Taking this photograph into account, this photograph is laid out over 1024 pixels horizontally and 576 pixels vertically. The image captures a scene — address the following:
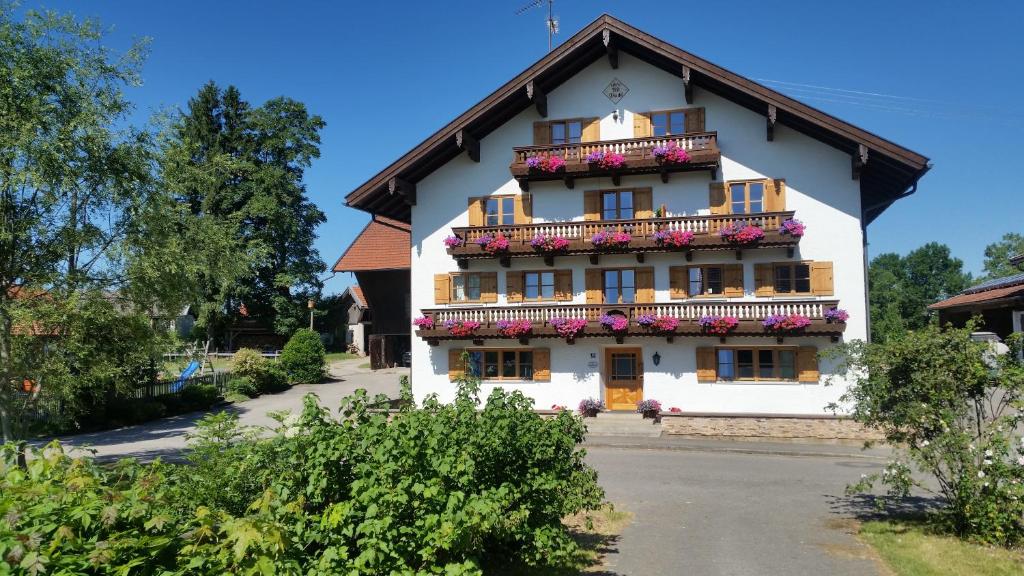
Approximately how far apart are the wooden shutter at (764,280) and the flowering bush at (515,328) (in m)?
7.87

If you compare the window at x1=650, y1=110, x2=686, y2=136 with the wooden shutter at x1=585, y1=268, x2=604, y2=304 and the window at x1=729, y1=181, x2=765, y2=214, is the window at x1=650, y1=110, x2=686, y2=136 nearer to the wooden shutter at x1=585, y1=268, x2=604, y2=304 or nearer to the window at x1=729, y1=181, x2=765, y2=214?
the window at x1=729, y1=181, x2=765, y2=214

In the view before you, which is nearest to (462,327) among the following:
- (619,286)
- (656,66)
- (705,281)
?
(619,286)

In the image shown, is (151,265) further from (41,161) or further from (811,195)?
(811,195)

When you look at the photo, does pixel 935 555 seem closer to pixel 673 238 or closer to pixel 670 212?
pixel 673 238

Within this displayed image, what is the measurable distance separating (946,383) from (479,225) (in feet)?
56.5

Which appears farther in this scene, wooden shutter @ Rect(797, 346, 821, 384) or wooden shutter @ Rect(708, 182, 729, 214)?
wooden shutter @ Rect(708, 182, 729, 214)

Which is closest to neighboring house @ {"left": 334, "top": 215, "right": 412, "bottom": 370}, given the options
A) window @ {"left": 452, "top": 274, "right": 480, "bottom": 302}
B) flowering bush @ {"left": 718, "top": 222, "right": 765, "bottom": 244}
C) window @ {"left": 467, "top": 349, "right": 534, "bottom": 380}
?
window @ {"left": 452, "top": 274, "right": 480, "bottom": 302}

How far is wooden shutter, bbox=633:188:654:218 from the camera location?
23188 millimetres

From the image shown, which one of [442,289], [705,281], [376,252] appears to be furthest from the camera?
[376,252]

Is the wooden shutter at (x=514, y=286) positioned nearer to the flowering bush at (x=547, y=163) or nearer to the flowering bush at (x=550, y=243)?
the flowering bush at (x=550, y=243)

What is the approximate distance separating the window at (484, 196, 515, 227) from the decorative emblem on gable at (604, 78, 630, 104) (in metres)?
5.16

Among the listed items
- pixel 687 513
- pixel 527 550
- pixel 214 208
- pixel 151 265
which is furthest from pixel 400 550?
pixel 214 208

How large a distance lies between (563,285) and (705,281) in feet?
16.6

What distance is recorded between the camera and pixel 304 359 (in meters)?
36.5
